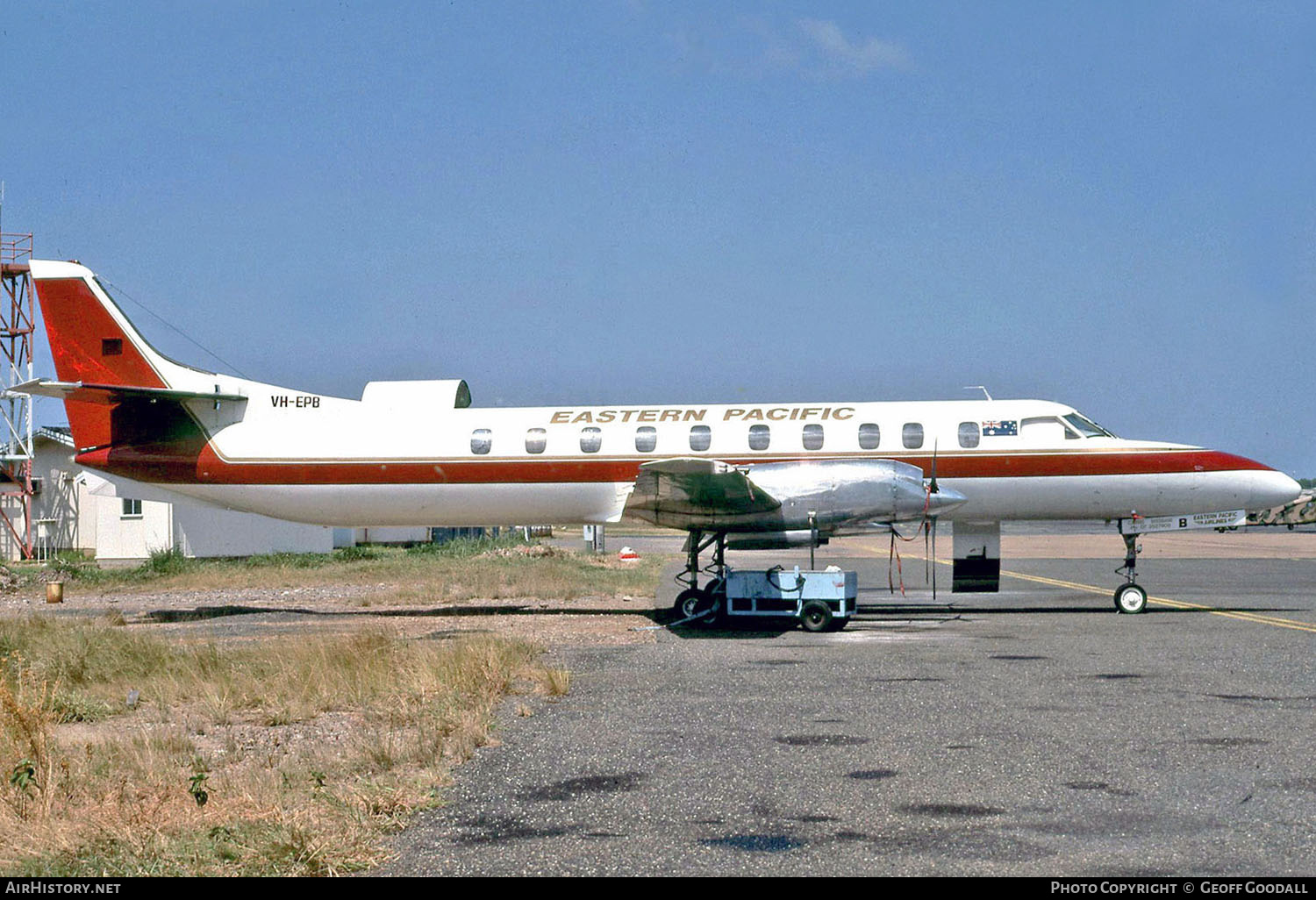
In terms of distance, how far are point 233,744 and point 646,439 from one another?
486 inches

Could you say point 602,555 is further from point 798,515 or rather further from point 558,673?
point 558,673

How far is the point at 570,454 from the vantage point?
21859mm

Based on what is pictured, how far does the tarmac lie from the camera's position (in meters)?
6.73

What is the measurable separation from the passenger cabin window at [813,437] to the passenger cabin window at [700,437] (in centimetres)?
175

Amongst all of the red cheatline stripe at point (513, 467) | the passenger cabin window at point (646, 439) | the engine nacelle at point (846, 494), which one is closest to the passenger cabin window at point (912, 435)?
the red cheatline stripe at point (513, 467)

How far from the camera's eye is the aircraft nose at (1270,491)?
2127 centimetres

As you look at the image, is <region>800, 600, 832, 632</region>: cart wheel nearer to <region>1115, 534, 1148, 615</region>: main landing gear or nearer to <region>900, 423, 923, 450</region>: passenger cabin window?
<region>900, 423, 923, 450</region>: passenger cabin window

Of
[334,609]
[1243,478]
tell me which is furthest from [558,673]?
[1243,478]

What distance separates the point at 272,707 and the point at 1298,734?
983cm

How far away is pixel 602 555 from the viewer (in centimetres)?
4919

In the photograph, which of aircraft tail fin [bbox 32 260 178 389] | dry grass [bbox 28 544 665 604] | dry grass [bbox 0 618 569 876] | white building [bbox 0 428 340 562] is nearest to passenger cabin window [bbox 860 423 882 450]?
dry grass [bbox 0 618 569 876]

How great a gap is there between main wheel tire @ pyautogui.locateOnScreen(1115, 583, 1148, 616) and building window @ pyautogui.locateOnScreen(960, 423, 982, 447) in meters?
3.89

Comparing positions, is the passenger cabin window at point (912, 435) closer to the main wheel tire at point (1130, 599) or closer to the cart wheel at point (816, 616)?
the cart wheel at point (816, 616)
